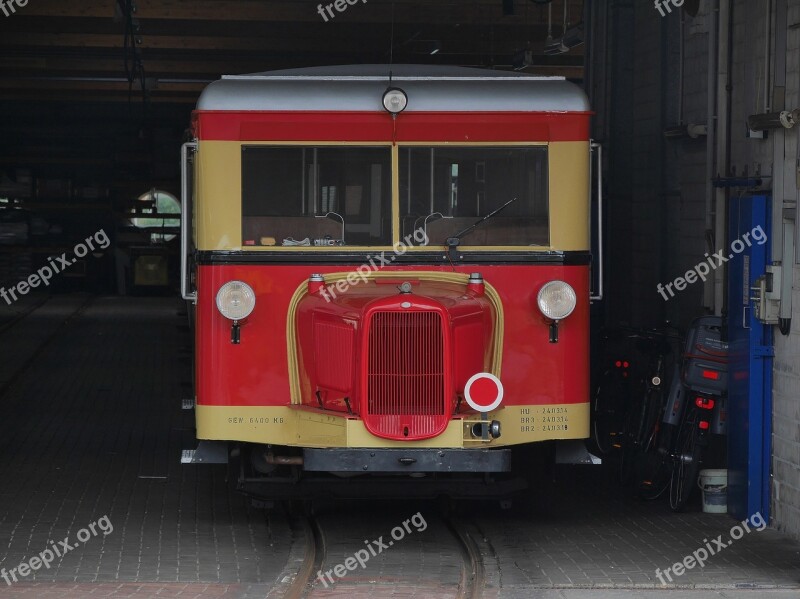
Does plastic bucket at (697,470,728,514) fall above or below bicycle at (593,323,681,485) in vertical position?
below

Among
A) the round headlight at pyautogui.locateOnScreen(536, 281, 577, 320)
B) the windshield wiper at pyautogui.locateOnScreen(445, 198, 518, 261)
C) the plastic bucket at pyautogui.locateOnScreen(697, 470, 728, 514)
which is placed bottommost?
the plastic bucket at pyautogui.locateOnScreen(697, 470, 728, 514)

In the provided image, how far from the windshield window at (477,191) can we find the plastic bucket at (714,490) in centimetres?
223

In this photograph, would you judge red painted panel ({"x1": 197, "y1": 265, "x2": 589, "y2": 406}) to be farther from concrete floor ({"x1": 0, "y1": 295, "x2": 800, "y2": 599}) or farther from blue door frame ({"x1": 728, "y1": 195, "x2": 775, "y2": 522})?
blue door frame ({"x1": 728, "y1": 195, "x2": 775, "y2": 522})

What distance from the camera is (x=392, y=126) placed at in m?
8.48

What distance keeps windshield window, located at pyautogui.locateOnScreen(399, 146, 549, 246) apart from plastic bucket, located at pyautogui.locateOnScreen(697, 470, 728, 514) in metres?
2.23

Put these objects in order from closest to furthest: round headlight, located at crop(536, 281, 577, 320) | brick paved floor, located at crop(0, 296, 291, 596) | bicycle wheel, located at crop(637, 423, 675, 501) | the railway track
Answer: the railway track
brick paved floor, located at crop(0, 296, 291, 596)
round headlight, located at crop(536, 281, 577, 320)
bicycle wheel, located at crop(637, 423, 675, 501)

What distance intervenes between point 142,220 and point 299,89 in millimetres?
26111

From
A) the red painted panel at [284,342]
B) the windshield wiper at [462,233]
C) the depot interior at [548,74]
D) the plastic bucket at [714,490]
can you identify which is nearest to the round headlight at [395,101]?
the windshield wiper at [462,233]

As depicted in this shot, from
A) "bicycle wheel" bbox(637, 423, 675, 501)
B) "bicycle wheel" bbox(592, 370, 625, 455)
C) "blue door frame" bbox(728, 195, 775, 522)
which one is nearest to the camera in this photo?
"blue door frame" bbox(728, 195, 775, 522)

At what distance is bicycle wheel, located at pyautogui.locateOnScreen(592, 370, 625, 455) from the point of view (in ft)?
37.2

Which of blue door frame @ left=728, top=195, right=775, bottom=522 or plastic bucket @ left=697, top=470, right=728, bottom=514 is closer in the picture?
blue door frame @ left=728, top=195, right=775, bottom=522

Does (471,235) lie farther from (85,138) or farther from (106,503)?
(85,138)

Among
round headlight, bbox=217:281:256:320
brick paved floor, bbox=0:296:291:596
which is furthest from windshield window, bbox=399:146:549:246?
brick paved floor, bbox=0:296:291:596

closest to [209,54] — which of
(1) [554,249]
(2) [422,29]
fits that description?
(2) [422,29]
